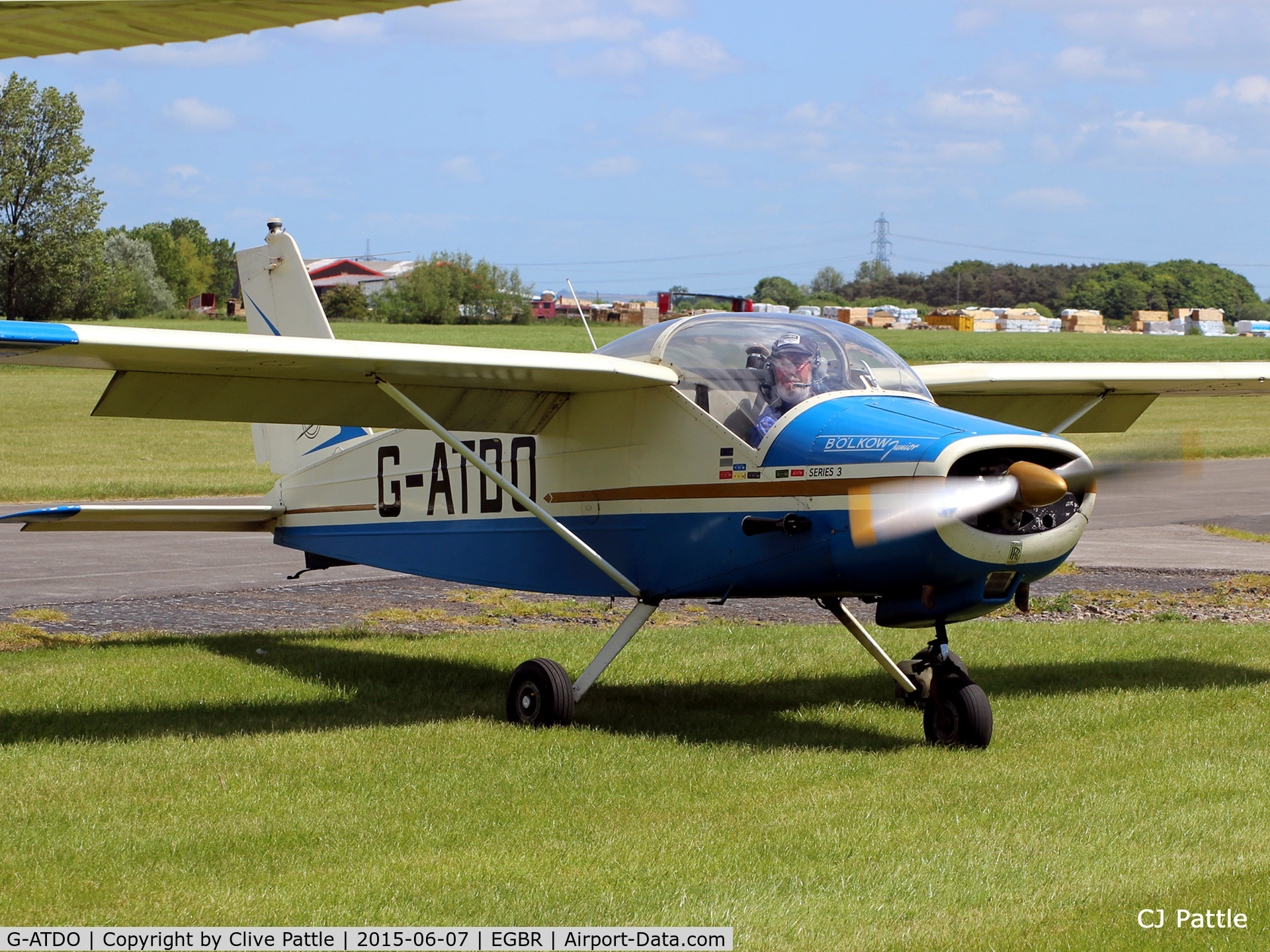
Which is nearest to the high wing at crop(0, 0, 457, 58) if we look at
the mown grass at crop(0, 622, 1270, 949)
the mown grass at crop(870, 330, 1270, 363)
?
the mown grass at crop(0, 622, 1270, 949)

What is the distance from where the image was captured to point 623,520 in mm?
8773

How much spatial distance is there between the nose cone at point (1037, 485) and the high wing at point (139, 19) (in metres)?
3.92

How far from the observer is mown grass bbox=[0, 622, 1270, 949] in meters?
4.95

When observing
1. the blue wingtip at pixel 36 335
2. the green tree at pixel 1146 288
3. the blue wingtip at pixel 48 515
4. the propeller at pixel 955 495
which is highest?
the green tree at pixel 1146 288

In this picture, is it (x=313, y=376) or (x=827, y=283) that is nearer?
(x=313, y=376)

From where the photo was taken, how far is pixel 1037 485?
21.7 ft

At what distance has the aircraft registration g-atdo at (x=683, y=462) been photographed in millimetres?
7043

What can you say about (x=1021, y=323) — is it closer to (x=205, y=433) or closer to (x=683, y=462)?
(x=205, y=433)

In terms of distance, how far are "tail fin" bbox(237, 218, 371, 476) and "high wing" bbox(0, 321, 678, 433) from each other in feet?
8.09

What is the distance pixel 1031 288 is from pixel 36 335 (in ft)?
458

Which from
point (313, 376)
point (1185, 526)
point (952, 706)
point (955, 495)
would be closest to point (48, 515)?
point (313, 376)

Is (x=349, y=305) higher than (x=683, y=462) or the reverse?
higher

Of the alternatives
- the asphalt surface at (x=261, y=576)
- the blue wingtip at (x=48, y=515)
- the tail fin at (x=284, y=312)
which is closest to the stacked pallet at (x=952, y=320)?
the asphalt surface at (x=261, y=576)

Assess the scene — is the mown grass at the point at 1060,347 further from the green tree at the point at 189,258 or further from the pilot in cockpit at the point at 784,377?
the green tree at the point at 189,258
